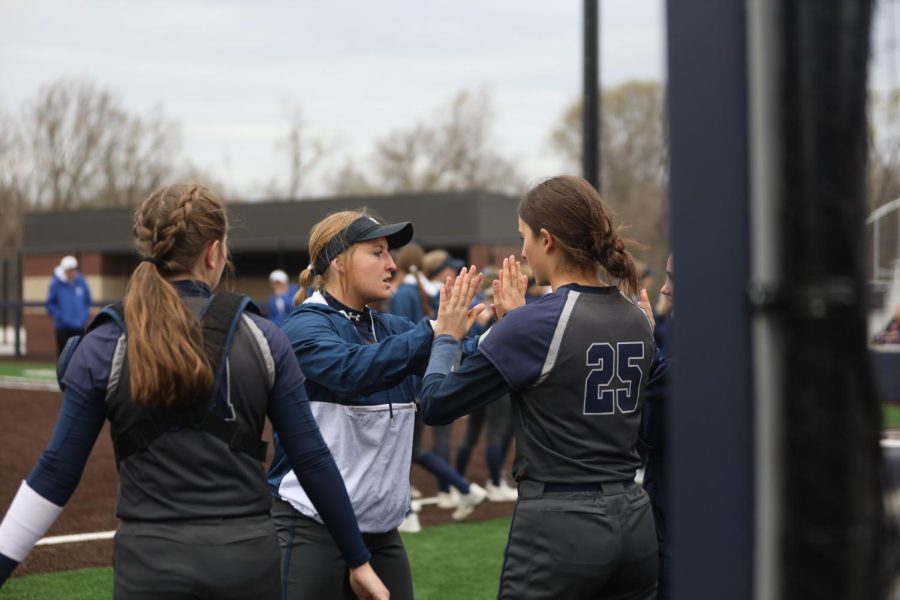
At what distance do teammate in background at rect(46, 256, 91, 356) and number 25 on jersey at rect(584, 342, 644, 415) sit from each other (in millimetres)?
15806

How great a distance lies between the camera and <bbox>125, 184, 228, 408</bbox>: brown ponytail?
2.60 m

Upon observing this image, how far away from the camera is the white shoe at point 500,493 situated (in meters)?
9.12

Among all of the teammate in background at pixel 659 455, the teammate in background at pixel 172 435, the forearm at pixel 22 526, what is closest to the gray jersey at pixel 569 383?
the teammate in background at pixel 659 455

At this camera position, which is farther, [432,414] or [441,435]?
[441,435]

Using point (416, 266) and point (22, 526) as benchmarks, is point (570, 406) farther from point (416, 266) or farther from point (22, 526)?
point (416, 266)

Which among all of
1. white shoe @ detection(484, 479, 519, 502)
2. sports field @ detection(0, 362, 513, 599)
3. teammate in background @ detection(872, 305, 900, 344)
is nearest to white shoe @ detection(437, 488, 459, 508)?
sports field @ detection(0, 362, 513, 599)

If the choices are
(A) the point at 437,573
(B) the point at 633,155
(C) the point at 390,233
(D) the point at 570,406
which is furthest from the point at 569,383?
(B) the point at 633,155

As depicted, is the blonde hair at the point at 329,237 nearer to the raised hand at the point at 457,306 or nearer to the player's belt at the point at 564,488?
the raised hand at the point at 457,306

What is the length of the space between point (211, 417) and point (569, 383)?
103 cm

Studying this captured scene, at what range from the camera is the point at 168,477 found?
269 centimetres

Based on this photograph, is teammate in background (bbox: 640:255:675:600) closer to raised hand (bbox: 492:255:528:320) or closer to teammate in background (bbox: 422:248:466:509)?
raised hand (bbox: 492:255:528:320)

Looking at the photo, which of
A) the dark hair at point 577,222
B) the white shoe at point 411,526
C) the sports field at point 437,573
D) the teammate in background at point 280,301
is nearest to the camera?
the dark hair at point 577,222

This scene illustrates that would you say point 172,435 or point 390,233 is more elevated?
point 390,233

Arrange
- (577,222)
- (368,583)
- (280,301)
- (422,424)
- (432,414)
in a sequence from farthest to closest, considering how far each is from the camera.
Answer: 1. (280,301)
2. (422,424)
3. (577,222)
4. (432,414)
5. (368,583)
